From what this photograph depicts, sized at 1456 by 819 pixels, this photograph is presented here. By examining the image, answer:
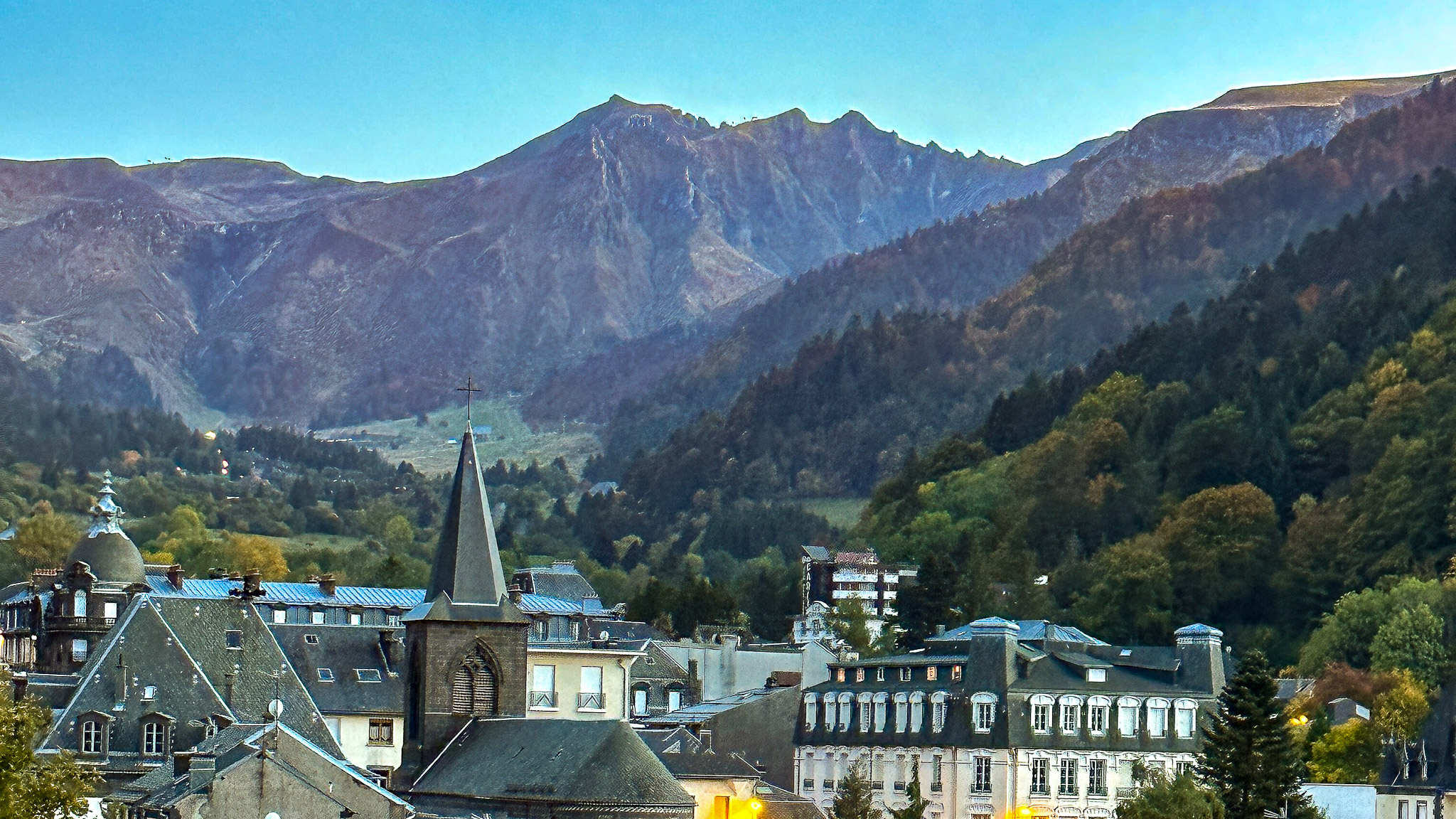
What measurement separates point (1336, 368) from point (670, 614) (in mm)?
58761

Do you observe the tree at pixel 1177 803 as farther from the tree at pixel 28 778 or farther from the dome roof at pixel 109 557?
the dome roof at pixel 109 557

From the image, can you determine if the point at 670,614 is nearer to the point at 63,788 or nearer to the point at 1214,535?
the point at 1214,535

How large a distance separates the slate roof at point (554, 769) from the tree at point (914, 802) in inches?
466

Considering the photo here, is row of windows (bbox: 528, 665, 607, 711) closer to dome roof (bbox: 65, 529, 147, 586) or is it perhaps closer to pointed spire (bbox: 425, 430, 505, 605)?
dome roof (bbox: 65, 529, 147, 586)

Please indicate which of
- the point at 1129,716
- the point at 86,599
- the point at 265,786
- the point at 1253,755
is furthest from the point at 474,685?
the point at 86,599

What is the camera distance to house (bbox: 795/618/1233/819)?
108m

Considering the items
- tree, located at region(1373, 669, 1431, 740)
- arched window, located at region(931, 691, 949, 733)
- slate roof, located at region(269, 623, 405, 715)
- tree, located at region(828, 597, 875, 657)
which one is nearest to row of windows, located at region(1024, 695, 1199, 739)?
arched window, located at region(931, 691, 949, 733)

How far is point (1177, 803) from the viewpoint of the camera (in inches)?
3415

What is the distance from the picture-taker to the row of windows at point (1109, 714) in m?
109

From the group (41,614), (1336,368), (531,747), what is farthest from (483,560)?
(1336,368)

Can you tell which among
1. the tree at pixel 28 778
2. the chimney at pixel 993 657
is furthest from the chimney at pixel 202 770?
the chimney at pixel 993 657

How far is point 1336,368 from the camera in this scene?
640ft

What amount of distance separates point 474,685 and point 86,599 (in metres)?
39.4

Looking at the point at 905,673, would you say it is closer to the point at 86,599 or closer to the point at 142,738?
the point at 142,738
